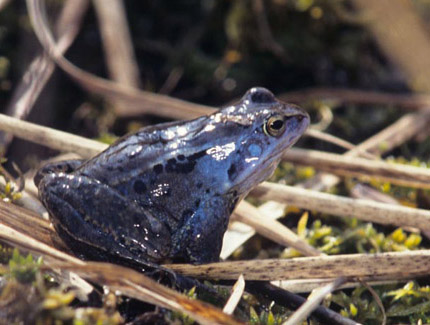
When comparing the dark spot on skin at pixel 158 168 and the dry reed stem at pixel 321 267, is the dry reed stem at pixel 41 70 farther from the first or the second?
the dry reed stem at pixel 321 267

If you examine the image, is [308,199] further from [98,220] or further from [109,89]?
[109,89]

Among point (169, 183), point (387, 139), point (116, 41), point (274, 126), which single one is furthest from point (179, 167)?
point (116, 41)

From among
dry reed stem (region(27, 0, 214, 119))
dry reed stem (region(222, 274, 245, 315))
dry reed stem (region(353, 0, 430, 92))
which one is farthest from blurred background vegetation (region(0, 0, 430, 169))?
dry reed stem (region(222, 274, 245, 315))

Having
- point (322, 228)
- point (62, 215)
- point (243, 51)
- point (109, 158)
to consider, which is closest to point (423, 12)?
point (243, 51)

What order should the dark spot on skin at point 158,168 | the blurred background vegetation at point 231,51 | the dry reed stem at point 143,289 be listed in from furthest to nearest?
the blurred background vegetation at point 231,51 → the dark spot on skin at point 158,168 → the dry reed stem at point 143,289

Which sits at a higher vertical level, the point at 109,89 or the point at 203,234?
the point at 109,89

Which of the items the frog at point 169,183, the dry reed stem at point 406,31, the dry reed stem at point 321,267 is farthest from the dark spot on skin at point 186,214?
the dry reed stem at point 406,31

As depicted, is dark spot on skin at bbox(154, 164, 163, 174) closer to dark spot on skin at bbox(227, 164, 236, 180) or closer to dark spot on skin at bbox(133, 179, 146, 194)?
dark spot on skin at bbox(133, 179, 146, 194)
